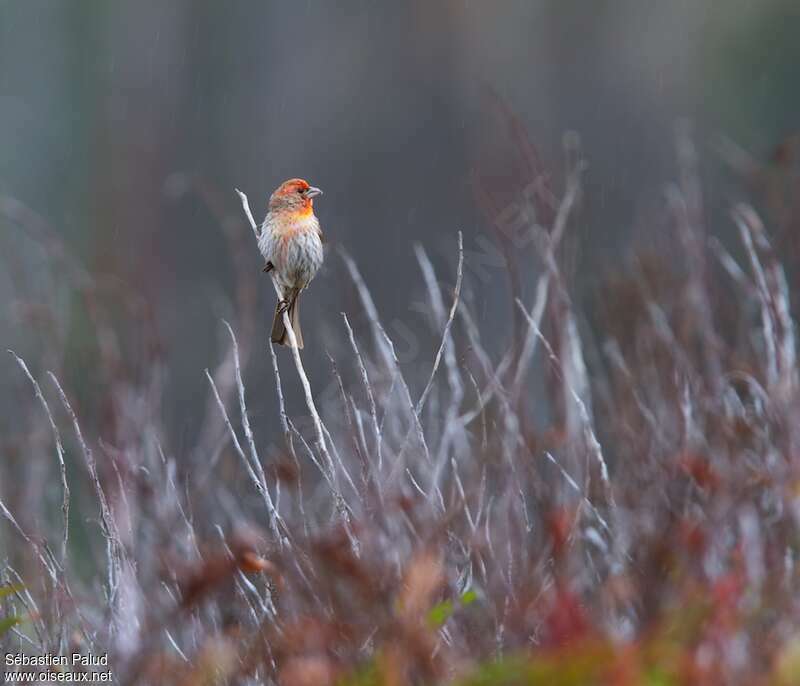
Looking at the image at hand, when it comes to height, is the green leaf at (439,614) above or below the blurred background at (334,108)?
above

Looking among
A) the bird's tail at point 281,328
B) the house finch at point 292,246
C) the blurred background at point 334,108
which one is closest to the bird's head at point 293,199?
the house finch at point 292,246

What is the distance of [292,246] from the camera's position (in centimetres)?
514

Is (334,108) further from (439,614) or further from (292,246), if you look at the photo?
(439,614)

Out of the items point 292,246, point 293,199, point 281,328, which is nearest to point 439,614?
point 281,328

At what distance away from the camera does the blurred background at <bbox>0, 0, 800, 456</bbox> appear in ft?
43.4

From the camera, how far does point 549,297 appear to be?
3598 millimetres

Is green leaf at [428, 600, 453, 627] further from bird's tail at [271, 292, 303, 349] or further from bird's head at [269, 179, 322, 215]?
bird's head at [269, 179, 322, 215]

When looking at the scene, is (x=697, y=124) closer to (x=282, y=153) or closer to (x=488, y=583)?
(x=282, y=153)

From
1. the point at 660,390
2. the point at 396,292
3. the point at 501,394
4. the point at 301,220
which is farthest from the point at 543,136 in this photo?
the point at 501,394

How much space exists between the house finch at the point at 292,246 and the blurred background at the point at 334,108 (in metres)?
7.18

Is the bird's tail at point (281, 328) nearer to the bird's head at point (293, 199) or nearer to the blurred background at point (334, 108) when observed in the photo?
the bird's head at point (293, 199)

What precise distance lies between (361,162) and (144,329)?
9.23m

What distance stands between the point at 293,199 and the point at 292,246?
30 cm

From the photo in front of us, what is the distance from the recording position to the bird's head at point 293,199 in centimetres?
534
